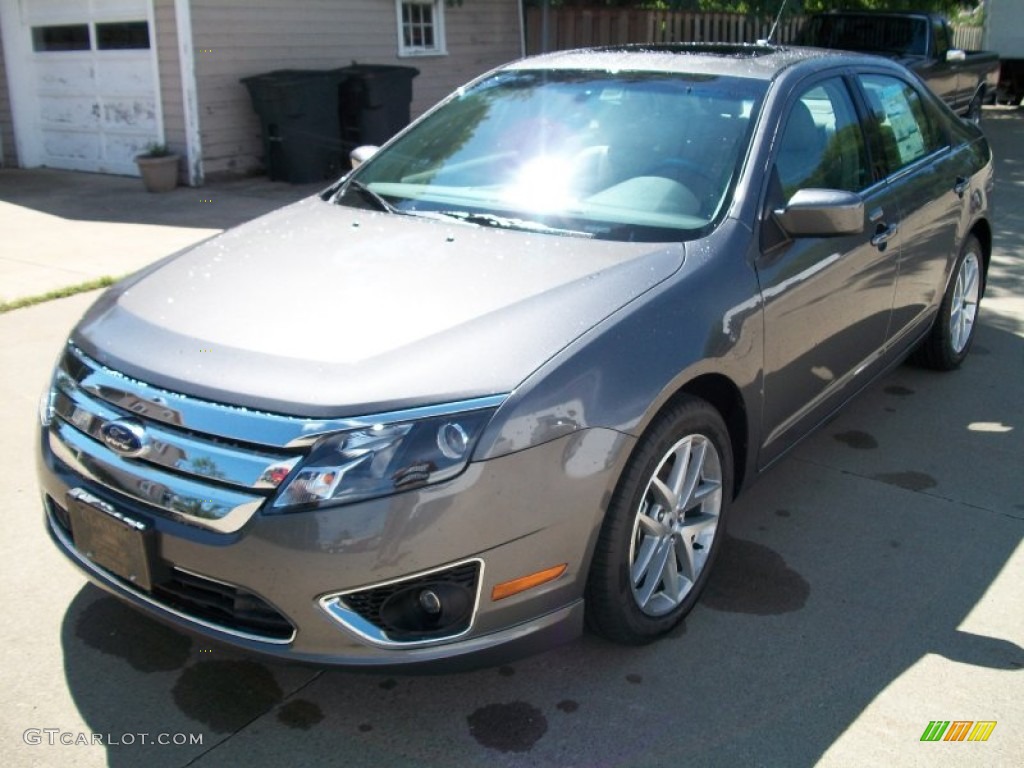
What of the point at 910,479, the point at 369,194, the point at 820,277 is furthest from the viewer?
the point at 910,479

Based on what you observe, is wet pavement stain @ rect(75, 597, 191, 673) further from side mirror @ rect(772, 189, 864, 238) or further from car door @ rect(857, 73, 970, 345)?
car door @ rect(857, 73, 970, 345)

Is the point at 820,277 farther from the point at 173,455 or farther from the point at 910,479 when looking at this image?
the point at 173,455

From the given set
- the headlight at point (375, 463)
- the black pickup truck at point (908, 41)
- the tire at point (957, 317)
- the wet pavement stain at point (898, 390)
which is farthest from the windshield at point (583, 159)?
the black pickup truck at point (908, 41)

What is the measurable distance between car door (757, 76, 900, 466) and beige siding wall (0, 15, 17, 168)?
11674 millimetres

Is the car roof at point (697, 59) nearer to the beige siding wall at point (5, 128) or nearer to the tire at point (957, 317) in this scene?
the tire at point (957, 317)

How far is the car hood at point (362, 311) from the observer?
252 centimetres

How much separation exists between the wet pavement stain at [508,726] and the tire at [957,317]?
337 centimetres

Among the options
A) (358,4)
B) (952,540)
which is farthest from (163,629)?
(358,4)

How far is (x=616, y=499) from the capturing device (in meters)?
2.76

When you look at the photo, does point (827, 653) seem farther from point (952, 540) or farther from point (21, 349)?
point (21, 349)

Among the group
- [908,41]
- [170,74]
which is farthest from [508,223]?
[908,41]

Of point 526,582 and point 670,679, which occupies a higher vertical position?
point 526,582

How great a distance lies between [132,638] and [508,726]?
121 cm

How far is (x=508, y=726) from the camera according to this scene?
276cm
